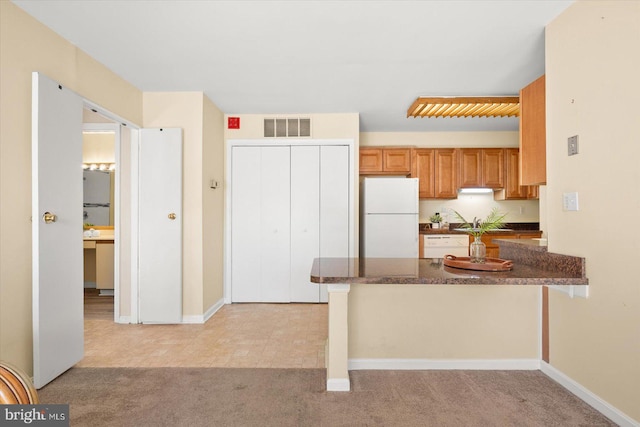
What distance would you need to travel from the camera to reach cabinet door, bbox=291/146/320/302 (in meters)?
4.56

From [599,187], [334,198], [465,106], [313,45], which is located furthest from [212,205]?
[599,187]

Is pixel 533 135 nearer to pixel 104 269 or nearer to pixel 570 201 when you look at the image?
pixel 570 201

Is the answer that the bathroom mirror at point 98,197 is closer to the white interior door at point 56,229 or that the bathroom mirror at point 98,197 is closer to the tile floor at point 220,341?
the tile floor at point 220,341

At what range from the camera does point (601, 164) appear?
1.96 m

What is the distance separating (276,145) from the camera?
4.56m

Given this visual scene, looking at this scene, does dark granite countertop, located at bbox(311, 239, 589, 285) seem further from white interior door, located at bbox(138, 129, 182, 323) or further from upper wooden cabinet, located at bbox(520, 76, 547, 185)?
white interior door, located at bbox(138, 129, 182, 323)

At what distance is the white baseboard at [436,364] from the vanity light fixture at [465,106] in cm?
240

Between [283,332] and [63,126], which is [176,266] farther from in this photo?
[63,126]

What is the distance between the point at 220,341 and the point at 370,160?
330cm

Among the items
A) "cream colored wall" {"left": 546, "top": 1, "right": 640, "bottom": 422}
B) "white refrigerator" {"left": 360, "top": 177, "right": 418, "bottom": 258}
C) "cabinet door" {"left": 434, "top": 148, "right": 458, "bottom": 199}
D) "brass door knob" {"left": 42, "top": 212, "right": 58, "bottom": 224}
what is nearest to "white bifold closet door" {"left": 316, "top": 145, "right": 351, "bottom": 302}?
"white refrigerator" {"left": 360, "top": 177, "right": 418, "bottom": 258}

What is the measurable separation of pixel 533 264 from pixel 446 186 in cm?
298

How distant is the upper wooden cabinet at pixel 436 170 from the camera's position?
5340mm

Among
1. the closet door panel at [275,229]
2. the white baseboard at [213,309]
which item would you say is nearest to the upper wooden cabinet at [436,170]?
the closet door panel at [275,229]

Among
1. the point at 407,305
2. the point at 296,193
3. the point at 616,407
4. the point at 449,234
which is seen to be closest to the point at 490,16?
the point at 407,305
